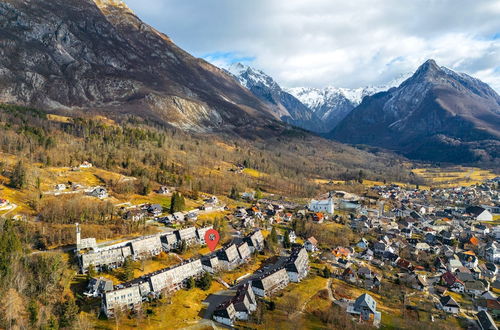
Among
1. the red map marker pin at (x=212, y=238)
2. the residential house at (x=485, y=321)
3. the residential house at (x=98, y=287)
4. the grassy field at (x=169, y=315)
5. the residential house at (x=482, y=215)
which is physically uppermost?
the residential house at (x=482, y=215)

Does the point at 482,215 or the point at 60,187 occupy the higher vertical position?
the point at 482,215

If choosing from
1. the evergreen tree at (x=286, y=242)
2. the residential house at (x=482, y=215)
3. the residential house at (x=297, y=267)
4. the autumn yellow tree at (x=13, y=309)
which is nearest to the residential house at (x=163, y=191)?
the evergreen tree at (x=286, y=242)

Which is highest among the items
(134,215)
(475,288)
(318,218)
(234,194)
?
(318,218)

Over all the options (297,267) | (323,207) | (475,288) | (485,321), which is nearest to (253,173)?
(323,207)

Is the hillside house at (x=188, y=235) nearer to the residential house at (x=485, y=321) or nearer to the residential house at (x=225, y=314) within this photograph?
the residential house at (x=225, y=314)

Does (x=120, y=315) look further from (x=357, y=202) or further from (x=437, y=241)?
(x=357, y=202)

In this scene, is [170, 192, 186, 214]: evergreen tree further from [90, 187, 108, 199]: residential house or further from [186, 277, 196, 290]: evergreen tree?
[186, 277, 196, 290]: evergreen tree

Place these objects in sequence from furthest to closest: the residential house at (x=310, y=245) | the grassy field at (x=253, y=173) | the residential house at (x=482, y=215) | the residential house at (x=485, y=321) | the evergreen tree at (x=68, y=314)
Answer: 1. the grassy field at (x=253, y=173)
2. the residential house at (x=482, y=215)
3. the residential house at (x=310, y=245)
4. the residential house at (x=485, y=321)
5. the evergreen tree at (x=68, y=314)

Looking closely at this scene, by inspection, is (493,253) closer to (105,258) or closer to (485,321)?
(485,321)

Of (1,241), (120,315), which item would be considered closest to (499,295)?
(120,315)
